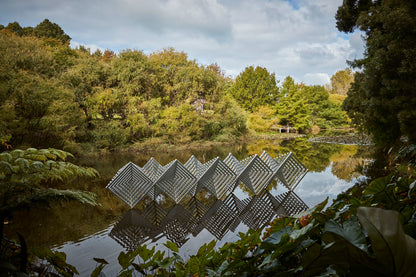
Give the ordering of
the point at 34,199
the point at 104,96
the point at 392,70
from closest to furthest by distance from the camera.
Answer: the point at 34,199
the point at 392,70
the point at 104,96

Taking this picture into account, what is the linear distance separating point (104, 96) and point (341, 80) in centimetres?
5130

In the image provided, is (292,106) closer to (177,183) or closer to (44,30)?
(44,30)

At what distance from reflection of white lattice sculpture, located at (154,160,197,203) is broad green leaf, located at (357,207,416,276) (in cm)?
516

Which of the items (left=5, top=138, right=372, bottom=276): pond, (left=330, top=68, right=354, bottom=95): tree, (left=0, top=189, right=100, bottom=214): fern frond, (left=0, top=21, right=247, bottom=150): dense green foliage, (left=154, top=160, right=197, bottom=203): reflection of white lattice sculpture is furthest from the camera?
(left=330, top=68, right=354, bottom=95): tree

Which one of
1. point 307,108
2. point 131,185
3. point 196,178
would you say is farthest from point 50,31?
point 307,108

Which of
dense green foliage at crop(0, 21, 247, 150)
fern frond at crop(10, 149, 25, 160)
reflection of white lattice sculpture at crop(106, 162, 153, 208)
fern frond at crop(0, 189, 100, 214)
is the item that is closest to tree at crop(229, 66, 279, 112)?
dense green foliage at crop(0, 21, 247, 150)

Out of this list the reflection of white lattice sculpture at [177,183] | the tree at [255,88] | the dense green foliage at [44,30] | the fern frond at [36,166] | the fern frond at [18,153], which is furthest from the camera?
A: the tree at [255,88]

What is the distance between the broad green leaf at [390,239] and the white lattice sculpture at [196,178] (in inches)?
196

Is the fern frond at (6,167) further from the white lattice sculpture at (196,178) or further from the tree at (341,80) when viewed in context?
the tree at (341,80)

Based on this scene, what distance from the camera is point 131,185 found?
5707 mm

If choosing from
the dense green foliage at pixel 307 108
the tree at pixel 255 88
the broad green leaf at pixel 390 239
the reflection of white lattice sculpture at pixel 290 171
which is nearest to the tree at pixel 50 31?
the tree at pixel 255 88

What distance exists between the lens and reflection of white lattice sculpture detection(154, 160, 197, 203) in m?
5.76

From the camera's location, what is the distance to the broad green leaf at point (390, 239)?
22.6 inches

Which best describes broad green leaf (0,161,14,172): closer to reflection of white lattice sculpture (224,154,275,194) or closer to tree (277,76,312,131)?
reflection of white lattice sculpture (224,154,275,194)
